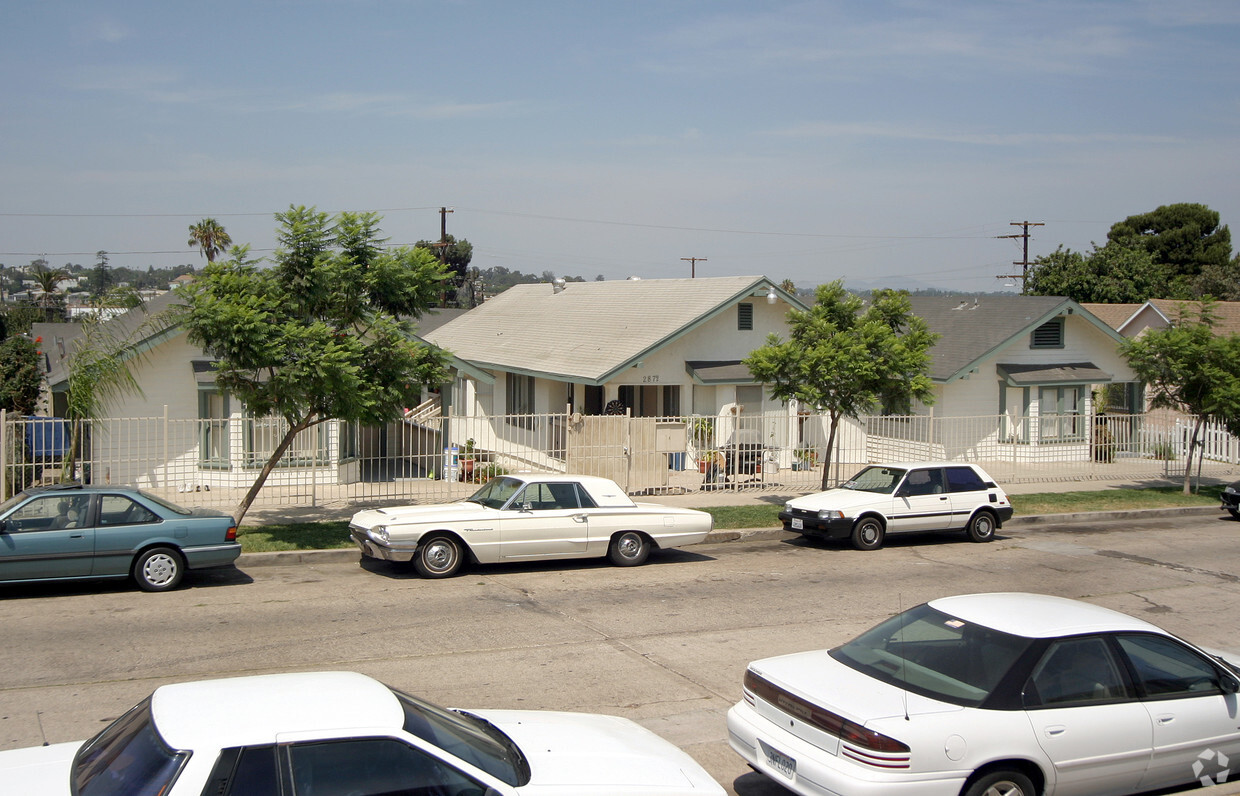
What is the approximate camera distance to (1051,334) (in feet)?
99.3

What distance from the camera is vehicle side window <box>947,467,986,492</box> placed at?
17.6 metres

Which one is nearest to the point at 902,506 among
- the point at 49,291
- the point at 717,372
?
the point at 717,372

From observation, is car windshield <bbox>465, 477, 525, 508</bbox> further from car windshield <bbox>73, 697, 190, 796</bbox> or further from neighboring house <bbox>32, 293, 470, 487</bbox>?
car windshield <bbox>73, 697, 190, 796</bbox>

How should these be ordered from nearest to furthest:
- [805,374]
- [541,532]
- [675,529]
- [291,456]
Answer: [541,532], [675,529], [805,374], [291,456]

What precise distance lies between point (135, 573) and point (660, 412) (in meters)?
15.0

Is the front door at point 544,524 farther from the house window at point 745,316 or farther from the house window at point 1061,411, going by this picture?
the house window at point 1061,411

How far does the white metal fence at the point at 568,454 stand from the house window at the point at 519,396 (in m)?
0.45

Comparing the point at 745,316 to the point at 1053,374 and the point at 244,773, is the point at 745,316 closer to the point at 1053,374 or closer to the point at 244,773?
the point at 1053,374

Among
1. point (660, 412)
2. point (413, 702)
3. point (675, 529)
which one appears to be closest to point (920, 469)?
point (675, 529)

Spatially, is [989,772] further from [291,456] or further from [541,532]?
[291,456]

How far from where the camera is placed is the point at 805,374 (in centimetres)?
1934

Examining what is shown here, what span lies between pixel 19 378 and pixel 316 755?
1505 inches

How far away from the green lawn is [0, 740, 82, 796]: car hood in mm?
10531

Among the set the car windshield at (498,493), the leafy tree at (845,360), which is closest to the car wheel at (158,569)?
the car windshield at (498,493)
